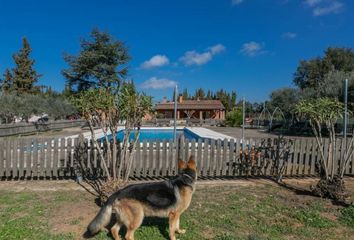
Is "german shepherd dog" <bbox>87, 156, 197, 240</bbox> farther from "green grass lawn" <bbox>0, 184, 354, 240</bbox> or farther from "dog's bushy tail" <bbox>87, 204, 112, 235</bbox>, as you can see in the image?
"green grass lawn" <bbox>0, 184, 354, 240</bbox>

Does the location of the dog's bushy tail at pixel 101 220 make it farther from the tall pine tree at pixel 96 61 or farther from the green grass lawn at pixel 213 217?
the tall pine tree at pixel 96 61

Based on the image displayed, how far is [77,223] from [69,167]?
349 centimetres

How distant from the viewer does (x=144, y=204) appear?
408 cm

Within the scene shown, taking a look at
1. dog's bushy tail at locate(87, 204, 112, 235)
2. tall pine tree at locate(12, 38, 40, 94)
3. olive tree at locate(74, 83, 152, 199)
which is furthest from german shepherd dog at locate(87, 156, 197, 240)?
tall pine tree at locate(12, 38, 40, 94)

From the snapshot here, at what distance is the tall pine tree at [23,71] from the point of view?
45.7 metres

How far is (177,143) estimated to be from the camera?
8492 millimetres

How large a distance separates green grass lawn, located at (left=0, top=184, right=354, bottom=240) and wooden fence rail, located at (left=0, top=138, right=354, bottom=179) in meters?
1.32

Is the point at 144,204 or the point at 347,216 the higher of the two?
the point at 144,204

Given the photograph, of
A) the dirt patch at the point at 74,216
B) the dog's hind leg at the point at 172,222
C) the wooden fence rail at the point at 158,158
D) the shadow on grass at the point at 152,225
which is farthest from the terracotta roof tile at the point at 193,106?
the dog's hind leg at the point at 172,222

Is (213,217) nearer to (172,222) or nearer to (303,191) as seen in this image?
(172,222)

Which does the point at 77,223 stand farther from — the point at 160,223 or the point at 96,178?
the point at 96,178

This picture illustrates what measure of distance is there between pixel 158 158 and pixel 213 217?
11.1 feet

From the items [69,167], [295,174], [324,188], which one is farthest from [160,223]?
[295,174]

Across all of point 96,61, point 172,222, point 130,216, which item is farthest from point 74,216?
point 96,61
